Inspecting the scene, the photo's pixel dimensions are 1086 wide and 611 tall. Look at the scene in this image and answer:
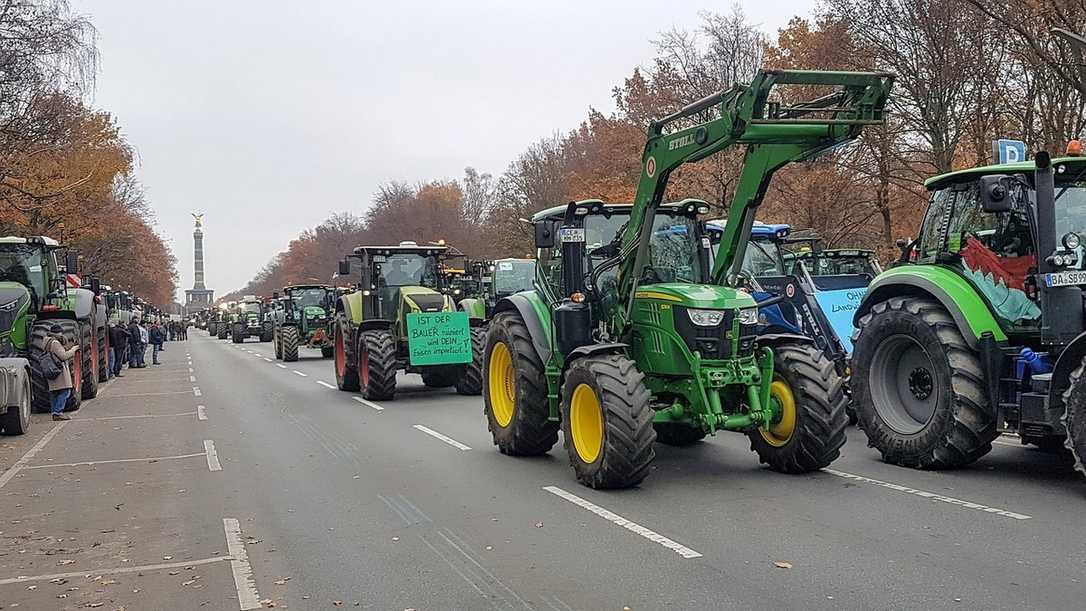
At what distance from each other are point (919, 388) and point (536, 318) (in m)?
3.71

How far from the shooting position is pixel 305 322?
31.3 metres

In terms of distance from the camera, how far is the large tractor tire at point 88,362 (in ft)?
55.3

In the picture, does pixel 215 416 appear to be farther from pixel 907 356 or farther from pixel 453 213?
pixel 453 213

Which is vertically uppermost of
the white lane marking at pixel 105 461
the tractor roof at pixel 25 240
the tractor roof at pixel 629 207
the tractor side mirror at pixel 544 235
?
the tractor roof at pixel 25 240

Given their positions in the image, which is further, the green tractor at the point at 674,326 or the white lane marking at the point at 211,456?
the white lane marking at the point at 211,456

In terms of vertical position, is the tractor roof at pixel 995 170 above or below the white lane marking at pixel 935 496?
above

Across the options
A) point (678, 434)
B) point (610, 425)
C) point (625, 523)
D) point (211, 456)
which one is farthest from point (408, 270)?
point (625, 523)

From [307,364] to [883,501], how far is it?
22621mm

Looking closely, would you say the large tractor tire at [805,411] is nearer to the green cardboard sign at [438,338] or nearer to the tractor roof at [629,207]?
the tractor roof at [629,207]

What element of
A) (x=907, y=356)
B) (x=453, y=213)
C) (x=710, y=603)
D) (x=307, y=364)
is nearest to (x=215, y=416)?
(x=907, y=356)

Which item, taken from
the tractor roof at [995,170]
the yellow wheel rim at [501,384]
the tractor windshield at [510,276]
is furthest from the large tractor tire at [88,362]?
the tractor roof at [995,170]

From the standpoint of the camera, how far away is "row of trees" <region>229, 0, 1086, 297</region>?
62.6 ft

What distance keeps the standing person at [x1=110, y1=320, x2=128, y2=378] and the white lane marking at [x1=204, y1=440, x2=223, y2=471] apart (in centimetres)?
1476

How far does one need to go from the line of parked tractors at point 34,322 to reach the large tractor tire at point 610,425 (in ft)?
25.5
